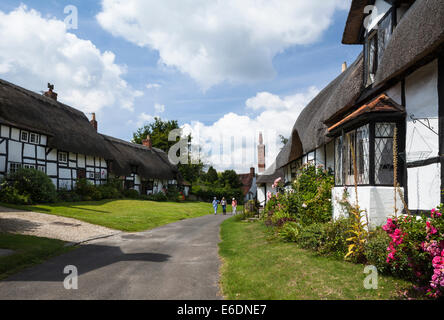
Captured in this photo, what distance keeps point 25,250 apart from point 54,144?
674 inches

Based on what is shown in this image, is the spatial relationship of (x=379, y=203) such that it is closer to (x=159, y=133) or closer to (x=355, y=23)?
(x=355, y=23)

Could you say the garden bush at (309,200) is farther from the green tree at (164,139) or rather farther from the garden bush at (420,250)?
the green tree at (164,139)

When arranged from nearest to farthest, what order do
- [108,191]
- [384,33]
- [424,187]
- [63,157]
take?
[424,187] < [384,33] < [63,157] < [108,191]

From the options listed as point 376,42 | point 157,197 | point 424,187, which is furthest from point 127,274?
point 157,197

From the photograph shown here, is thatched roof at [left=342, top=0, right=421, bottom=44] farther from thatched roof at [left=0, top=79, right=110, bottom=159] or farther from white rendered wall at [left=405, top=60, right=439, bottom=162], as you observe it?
thatched roof at [left=0, top=79, right=110, bottom=159]

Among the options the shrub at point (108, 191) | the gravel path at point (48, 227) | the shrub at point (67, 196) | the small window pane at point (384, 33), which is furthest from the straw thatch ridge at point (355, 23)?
the shrub at point (108, 191)

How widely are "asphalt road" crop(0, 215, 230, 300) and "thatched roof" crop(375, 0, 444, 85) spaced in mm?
6072

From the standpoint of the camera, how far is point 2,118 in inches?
769

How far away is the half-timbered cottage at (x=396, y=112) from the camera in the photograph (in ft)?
20.4

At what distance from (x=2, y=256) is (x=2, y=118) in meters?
15.5

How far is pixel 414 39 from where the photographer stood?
637 cm

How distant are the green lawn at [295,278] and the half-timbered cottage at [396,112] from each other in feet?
5.43
